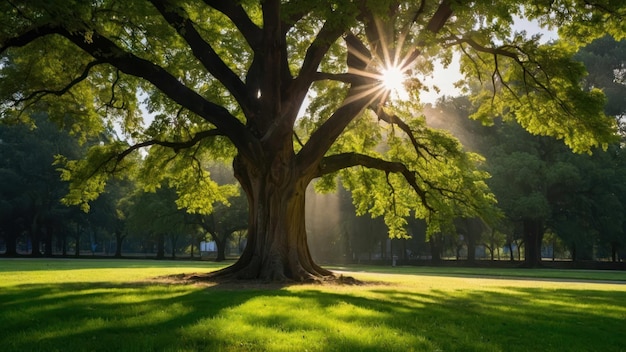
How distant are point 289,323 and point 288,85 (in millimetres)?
12027

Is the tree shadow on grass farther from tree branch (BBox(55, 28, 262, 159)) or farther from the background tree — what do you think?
the background tree

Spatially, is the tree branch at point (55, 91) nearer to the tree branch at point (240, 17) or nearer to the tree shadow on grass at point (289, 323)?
the tree branch at point (240, 17)

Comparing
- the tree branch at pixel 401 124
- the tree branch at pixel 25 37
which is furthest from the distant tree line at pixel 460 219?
the tree branch at pixel 25 37

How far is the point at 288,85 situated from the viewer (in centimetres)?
1848

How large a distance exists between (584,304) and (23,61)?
19955 mm

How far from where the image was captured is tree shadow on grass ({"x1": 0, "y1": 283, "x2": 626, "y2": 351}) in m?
6.51

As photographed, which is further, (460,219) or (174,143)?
(460,219)

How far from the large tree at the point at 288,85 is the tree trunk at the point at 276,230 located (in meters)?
0.05

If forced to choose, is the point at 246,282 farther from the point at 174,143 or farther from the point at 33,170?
the point at 33,170

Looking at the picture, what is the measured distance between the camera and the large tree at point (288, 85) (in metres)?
15.4

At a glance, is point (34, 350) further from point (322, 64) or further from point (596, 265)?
point (596, 265)

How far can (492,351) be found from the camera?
643 centimetres

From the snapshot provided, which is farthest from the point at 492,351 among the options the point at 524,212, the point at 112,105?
the point at 524,212

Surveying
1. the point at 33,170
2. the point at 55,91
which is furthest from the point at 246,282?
the point at 33,170
